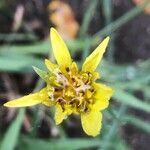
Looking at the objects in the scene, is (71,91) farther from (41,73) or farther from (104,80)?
(104,80)

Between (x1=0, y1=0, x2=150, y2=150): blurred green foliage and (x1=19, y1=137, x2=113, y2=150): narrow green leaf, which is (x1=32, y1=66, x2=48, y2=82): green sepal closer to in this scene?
(x1=0, y1=0, x2=150, y2=150): blurred green foliage

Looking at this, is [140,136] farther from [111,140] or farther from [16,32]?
[16,32]

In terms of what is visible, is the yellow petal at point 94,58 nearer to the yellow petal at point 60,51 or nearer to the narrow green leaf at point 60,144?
the yellow petal at point 60,51

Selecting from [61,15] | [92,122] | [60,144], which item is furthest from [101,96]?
[61,15]

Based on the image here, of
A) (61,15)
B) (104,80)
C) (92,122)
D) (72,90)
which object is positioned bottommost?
(92,122)

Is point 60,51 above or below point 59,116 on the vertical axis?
above

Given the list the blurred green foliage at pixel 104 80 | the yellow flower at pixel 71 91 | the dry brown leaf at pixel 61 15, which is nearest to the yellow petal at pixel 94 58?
the yellow flower at pixel 71 91

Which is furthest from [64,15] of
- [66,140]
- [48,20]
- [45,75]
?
[45,75]
